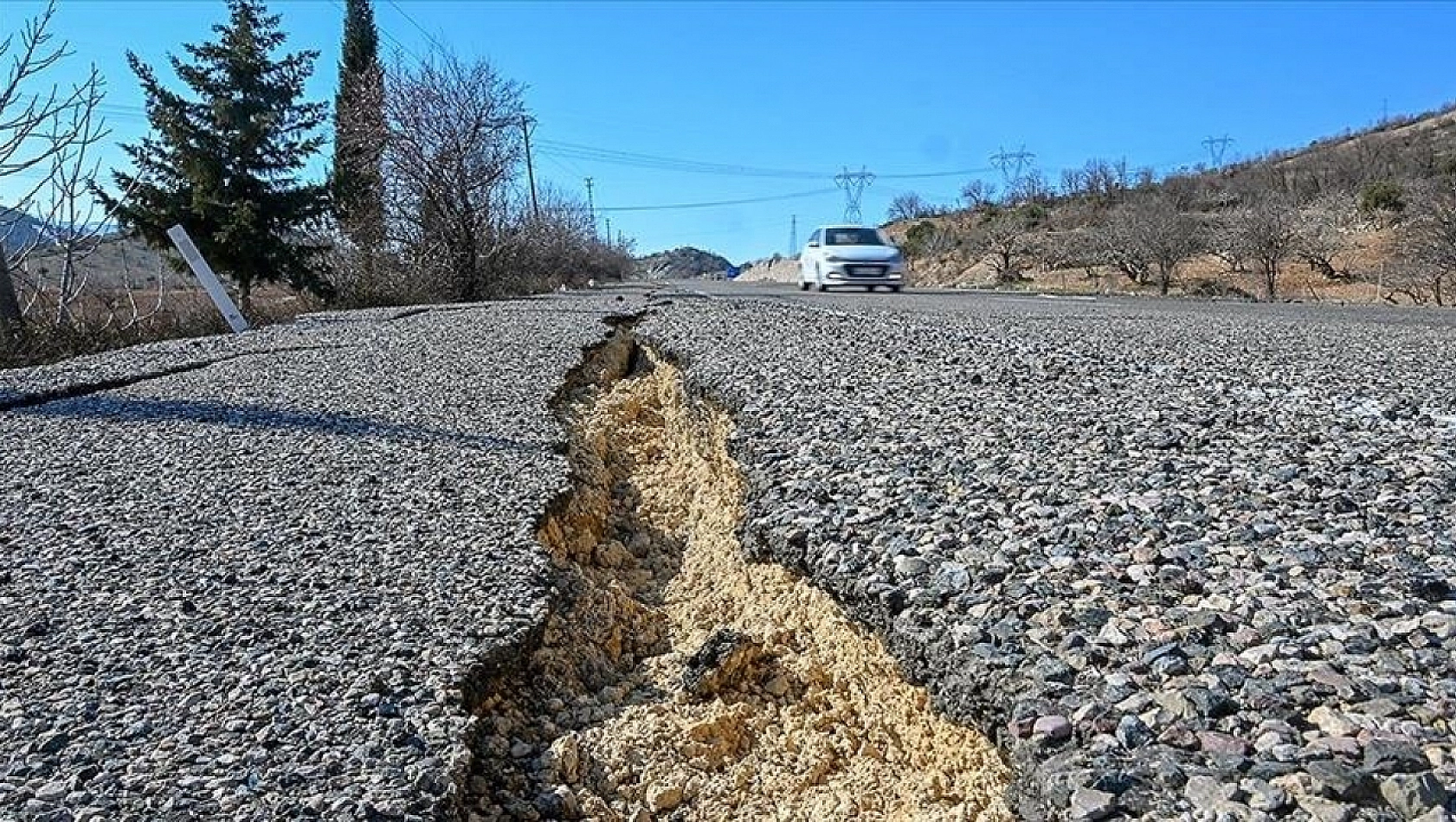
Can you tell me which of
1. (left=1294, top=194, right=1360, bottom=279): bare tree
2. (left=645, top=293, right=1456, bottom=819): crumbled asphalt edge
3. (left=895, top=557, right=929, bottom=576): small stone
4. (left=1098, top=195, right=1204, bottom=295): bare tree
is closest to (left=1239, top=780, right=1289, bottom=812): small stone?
(left=645, top=293, right=1456, bottom=819): crumbled asphalt edge

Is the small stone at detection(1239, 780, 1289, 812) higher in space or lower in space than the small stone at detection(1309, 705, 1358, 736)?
lower

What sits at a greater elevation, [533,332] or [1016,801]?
[533,332]

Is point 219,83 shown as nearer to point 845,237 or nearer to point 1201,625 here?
point 845,237

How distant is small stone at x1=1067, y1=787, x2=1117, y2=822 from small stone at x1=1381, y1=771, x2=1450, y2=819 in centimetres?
39

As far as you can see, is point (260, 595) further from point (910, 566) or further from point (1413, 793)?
point (1413, 793)

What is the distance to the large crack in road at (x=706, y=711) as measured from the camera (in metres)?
2.01

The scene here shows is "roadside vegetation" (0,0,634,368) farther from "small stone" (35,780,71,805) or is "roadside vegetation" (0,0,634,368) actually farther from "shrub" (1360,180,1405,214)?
"shrub" (1360,180,1405,214)

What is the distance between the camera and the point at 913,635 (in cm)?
227

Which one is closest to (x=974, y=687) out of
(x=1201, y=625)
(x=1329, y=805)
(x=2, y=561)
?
(x=1201, y=625)

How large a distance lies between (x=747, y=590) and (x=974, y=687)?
127 centimetres

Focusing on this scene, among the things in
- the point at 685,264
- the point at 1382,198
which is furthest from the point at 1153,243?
the point at 685,264

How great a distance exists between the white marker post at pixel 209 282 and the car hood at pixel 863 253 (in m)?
11.3

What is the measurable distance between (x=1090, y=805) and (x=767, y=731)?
3.41ft

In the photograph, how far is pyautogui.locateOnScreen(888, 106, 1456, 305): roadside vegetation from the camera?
20.2m
